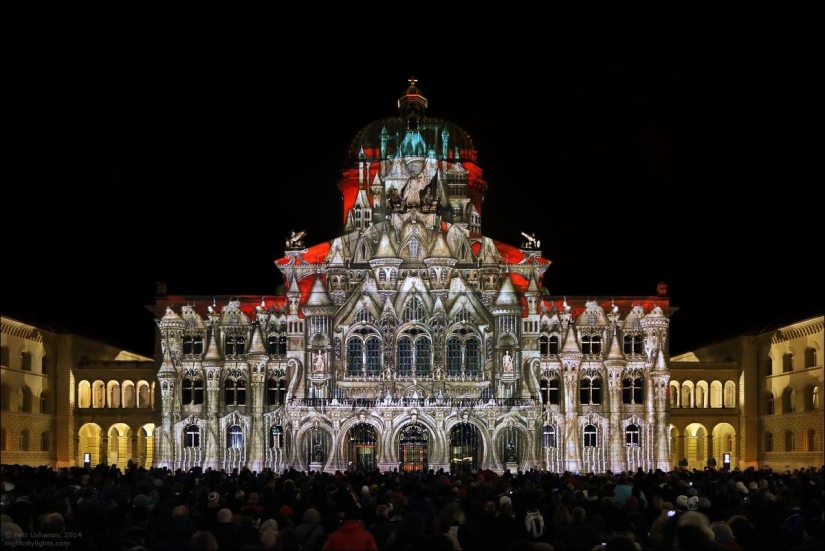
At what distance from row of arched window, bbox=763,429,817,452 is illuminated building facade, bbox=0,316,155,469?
42.1 meters

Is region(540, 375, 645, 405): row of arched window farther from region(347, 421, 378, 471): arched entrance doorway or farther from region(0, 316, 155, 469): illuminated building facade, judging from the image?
region(0, 316, 155, 469): illuminated building facade

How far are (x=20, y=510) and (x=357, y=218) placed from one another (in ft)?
210

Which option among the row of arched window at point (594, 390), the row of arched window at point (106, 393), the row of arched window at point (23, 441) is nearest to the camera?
the row of arched window at point (23, 441)

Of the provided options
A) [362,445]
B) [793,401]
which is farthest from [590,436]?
[362,445]

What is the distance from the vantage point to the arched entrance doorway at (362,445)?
80688mm

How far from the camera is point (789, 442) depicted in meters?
87.8

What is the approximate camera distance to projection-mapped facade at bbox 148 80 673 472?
264 feet

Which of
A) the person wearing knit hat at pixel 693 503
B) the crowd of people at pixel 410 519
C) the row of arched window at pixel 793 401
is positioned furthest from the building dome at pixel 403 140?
the person wearing knit hat at pixel 693 503

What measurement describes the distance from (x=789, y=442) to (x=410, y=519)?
71649 mm

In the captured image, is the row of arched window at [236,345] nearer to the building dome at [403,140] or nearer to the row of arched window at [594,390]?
the row of arched window at [594,390]

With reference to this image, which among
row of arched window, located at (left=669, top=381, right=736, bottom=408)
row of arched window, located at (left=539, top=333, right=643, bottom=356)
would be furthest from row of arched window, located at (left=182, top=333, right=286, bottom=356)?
row of arched window, located at (left=669, top=381, right=736, bottom=408)

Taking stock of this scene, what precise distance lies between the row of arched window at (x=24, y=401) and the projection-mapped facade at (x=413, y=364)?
9.02 m

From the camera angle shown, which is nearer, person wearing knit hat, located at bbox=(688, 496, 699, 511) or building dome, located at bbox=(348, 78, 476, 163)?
person wearing knit hat, located at bbox=(688, 496, 699, 511)

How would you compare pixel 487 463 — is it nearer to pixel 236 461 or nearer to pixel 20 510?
pixel 236 461
